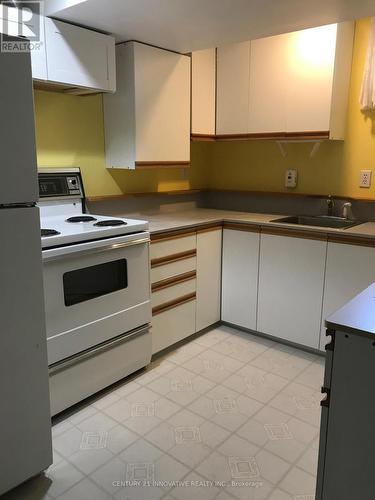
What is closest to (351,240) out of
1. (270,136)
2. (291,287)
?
(291,287)

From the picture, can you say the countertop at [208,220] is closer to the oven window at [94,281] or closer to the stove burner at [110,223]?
the stove burner at [110,223]

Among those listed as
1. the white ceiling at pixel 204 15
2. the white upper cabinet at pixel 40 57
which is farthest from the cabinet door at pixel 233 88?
the white upper cabinet at pixel 40 57

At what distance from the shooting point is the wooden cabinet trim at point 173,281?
2.44m

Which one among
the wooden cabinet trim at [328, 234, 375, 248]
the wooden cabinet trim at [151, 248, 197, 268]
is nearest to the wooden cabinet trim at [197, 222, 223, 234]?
the wooden cabinet trim at [151, 248, 197, 268]

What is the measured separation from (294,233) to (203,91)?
1.27m

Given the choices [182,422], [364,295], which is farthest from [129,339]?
[364,295]

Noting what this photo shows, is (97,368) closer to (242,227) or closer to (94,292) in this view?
(94,292)

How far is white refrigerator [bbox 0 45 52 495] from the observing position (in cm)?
127

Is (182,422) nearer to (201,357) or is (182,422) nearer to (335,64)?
(201,357)

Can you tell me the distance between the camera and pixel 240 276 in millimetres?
2846

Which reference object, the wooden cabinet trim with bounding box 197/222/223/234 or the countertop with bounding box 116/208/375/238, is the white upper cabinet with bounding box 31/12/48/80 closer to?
the countertop with bounding box 116/208/375/238

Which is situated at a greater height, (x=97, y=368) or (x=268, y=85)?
(x=268, y=85)

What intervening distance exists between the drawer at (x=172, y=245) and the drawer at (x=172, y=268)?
0.07m

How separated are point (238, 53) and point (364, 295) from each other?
225cm
